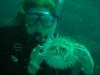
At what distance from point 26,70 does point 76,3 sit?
749 millimetres

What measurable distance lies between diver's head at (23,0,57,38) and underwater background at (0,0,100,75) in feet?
0.27

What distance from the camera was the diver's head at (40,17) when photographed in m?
2.48

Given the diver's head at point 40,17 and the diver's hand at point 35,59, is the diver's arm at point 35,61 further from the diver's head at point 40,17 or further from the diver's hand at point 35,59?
the diver's head at point 40,17

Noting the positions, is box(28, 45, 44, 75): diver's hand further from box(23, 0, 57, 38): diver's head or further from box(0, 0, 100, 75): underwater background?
box(0, 0, 100, 75): underwater background

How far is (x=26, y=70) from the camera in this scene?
2498 mm

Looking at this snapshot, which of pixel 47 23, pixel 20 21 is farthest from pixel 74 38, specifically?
pixel 20 21

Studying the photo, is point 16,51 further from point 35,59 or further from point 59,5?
point 59,5

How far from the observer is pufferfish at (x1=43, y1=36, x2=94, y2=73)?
2420mm

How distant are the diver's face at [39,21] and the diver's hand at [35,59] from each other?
0.48ft

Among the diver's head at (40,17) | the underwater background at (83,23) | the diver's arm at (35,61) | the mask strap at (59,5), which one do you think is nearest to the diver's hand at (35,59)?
the diver's arm at (35,61)

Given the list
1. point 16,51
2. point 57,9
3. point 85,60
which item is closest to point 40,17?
point 57,9

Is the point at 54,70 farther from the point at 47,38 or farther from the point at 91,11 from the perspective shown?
the point at 91,11

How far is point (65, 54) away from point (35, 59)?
0.28 meters

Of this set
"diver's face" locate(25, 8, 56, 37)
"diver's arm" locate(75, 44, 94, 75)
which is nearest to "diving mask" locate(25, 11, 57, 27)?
"diver's face" locate(25, 8, 56, 37)
